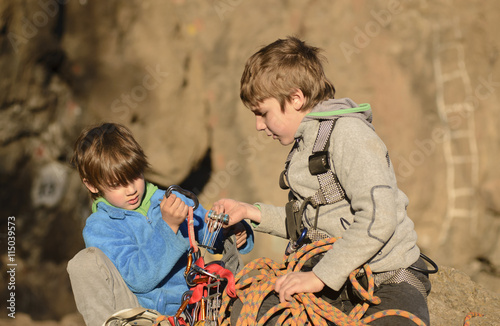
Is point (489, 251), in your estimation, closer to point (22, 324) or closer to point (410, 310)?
point (410, 310)

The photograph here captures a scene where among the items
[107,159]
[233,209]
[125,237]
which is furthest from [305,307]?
[107,159]

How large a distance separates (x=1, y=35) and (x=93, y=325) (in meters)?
3.09

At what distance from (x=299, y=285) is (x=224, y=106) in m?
3.52

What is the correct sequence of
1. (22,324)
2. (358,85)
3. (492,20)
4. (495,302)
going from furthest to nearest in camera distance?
(492,20) < (358,85) < (22,324) < (495,302)

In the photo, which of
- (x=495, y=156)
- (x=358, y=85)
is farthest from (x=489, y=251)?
(x=358, y=85)

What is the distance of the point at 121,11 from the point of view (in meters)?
5.02

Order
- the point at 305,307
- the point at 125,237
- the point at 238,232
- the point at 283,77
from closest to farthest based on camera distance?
the point at 305,307, the point at 283,77, the point at 125,237, the point at 238,232

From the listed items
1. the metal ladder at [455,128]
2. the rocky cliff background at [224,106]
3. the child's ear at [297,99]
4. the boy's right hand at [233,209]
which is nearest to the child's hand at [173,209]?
the boy's right hand at [233,209]

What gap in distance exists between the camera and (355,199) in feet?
6.73

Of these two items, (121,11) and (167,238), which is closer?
(167,238)

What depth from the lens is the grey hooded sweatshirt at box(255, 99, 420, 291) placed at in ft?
6.58

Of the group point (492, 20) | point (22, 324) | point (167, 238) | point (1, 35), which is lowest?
point (22, 324)

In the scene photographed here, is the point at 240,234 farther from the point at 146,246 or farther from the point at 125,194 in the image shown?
the point at 125,194

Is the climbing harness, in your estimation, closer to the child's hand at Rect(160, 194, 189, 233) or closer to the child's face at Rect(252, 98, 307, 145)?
the child's face at Rect(252, 98, 307, 145)
